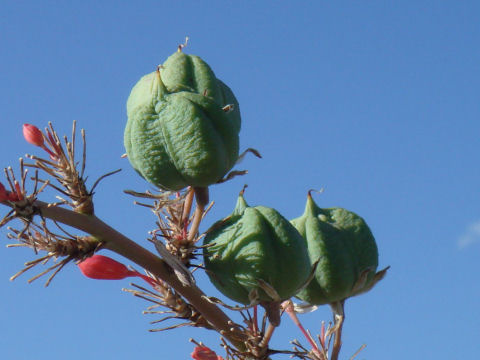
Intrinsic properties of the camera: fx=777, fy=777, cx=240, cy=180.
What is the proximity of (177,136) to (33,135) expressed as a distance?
23.9 inches

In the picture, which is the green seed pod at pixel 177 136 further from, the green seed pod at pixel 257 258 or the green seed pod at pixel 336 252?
the green seed pod at pixel 336 252

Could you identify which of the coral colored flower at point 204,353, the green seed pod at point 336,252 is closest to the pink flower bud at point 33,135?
the coral colored flower at point 204,353

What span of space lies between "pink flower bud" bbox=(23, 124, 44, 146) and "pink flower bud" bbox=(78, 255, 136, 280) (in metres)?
0.53

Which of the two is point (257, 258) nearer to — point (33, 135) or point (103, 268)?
point (103, 268)

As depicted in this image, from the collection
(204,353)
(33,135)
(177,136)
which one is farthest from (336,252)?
(33,135)

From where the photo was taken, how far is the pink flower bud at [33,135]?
3.20 m

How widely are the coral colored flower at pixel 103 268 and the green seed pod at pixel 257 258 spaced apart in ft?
1.24

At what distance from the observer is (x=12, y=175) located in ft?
9.32

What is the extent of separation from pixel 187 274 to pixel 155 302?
1.42 feet

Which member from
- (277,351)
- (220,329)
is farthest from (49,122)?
(277,351)

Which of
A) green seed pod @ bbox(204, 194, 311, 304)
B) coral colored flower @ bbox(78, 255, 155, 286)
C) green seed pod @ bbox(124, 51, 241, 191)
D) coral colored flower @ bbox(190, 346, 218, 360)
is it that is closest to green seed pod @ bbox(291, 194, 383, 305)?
green seed pod @ bbox(204, 194, 311, 304)

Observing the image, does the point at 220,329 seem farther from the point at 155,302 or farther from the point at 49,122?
the point at 49,122

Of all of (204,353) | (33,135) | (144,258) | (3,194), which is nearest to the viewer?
(3,194)

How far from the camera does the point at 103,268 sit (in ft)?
10.5
